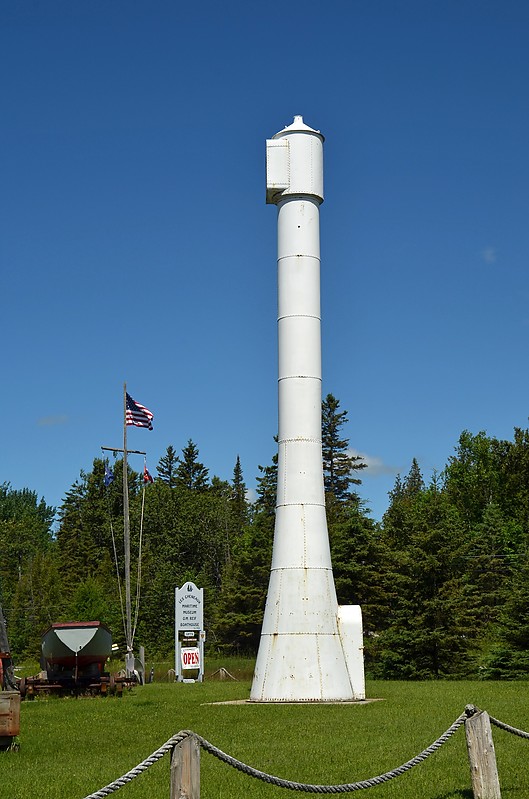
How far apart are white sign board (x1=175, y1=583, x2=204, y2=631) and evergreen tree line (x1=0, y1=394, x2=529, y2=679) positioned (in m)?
6.63

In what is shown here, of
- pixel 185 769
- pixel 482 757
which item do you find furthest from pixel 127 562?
pixel 185 769

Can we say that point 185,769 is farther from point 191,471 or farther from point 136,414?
point 191,471

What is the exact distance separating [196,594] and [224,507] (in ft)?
180

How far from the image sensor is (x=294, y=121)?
80.6 ft

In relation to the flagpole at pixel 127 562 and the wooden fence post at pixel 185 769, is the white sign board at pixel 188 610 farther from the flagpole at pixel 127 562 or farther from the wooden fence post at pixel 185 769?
the wooden fence post at pixel 185 769

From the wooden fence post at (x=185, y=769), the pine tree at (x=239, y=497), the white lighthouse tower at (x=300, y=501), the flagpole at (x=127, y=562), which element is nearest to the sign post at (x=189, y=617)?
the flagpole at (x=127, y=562)

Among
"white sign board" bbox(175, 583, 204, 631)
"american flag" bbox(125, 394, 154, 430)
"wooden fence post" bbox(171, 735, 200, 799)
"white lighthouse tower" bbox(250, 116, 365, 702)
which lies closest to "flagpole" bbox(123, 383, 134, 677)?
"american flag" bbox(125, 394, 154, 430)

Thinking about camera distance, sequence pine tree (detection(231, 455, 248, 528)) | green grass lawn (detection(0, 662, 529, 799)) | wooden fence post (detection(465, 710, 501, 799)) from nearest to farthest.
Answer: wooden fence post (detection(465, 710, 501, 799))
green grass lawn (detection(0, 662, 529, 799))
pine tree (detection(231, 455, 248, 528))

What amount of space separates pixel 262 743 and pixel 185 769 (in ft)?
25.0

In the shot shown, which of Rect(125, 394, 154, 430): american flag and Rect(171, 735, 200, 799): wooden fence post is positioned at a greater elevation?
Rect(125, 394, 154, 430): american flag

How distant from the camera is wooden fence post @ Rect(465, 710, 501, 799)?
8914 millimetres

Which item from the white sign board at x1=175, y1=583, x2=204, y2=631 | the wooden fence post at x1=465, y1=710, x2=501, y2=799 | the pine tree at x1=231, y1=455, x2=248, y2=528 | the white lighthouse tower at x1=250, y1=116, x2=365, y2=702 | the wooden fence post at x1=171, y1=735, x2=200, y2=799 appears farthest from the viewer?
the pine tree at x1=231, y1=455, x2=248, y2=528

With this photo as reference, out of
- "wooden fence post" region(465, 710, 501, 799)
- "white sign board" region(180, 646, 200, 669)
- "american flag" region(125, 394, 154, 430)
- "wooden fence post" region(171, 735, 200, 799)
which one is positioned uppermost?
"american flag" region(125, 394, 154, 430)

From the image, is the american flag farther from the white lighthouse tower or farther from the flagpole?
the white lighthouse tower
